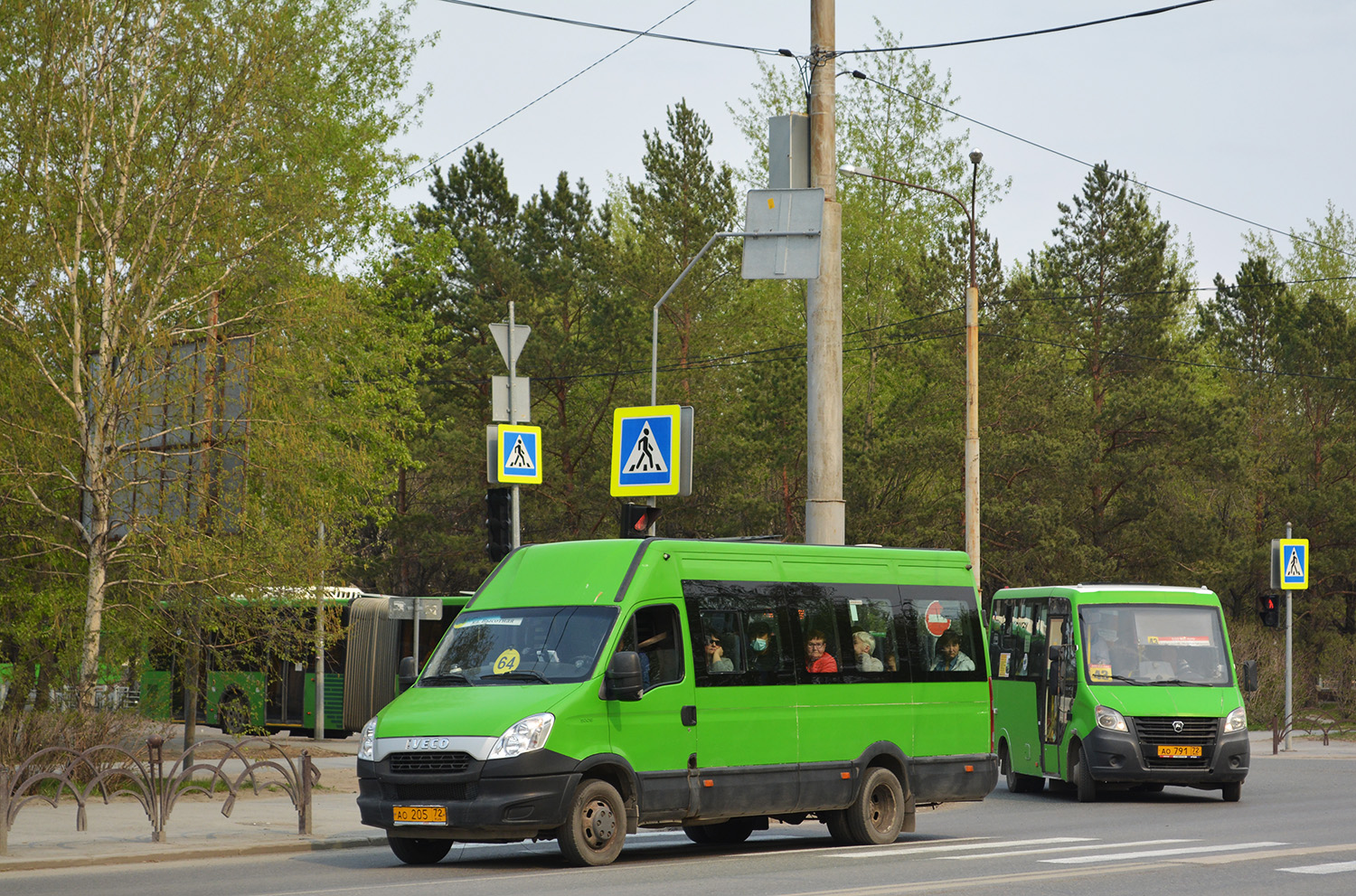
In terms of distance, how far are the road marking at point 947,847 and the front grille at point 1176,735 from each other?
4.64m

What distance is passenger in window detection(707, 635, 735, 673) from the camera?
1452cm

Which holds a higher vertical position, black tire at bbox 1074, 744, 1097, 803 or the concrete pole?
the concrete pole

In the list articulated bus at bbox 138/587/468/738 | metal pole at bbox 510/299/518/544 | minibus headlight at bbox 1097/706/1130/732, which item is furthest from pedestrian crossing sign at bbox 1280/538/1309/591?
metal pole at bbox 510/299/518/544

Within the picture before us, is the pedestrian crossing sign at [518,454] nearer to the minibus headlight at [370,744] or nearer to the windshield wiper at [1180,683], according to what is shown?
the minibus headlight at [370,744]

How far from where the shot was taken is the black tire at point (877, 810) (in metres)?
15.5

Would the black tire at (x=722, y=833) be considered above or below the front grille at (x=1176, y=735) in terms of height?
below

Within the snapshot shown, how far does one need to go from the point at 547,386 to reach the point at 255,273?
31.6 metres

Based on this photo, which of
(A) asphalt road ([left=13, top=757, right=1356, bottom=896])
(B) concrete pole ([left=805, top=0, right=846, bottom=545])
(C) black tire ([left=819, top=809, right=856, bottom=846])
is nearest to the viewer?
(A) asphalt road ([left=13, top=757, right=1356, bottom=896])

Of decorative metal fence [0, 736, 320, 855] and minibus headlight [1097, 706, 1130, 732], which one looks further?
minibus headlight [1097, 706, 1130, 732]

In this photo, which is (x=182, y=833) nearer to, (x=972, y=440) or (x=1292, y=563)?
(x=972, y=440)

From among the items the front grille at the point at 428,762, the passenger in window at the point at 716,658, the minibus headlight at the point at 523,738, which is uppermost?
the passenger in window at the point at 716,658

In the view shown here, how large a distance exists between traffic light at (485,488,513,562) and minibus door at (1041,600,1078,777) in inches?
291

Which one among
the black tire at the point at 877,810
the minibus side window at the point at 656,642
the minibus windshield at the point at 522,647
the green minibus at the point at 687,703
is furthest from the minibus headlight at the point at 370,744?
the black tire at the point at 877,810

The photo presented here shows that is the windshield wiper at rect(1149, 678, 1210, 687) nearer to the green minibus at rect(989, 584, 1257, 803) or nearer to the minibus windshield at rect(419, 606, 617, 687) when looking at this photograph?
the green minibus at rect(989, 584, 1257, 803)
